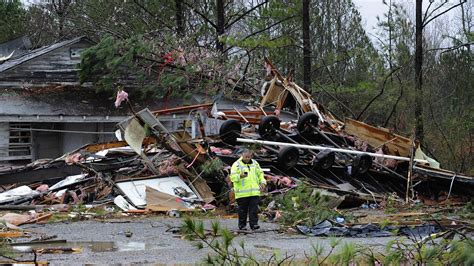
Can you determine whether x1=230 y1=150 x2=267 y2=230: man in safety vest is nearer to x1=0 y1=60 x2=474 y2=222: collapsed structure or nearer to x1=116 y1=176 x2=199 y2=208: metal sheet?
A: x1=0 y1=60 x2=474 y2=222: collapsed structure

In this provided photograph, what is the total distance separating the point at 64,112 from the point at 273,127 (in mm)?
7983

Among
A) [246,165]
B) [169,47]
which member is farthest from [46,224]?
[169,47]

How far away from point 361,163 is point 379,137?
221cm

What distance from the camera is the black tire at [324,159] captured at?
55.5 ft

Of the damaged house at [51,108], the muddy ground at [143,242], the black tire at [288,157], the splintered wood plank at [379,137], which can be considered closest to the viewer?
the muddy ground at [143,242]

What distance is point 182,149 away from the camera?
16.6 m

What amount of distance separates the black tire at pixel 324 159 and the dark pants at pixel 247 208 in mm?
4717

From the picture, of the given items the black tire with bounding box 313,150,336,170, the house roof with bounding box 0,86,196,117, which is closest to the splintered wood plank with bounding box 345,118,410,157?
the black tire with bounding box 313,150,336,170

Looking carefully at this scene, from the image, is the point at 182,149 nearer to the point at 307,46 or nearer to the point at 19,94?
the point at 19,94

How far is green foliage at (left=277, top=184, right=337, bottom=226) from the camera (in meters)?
12.9

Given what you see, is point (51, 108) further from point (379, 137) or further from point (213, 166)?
point (379, 137)

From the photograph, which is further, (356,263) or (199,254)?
(199,254)

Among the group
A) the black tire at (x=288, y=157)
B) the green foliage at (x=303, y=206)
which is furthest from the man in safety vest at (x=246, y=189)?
the black tire at (x=288, y=157)

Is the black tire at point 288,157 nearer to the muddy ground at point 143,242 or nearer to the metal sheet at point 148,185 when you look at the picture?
the metal sheet at point 148,185
